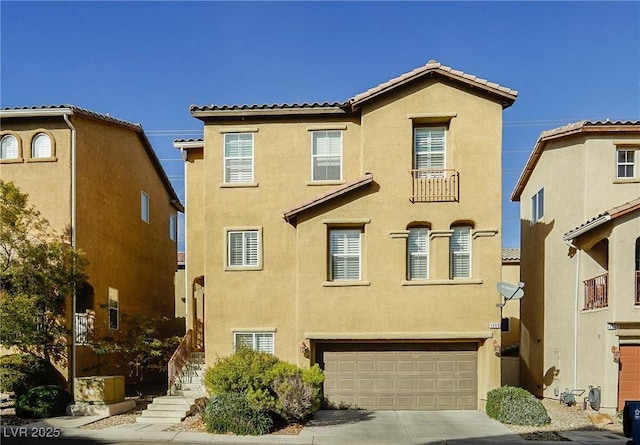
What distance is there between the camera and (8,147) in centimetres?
1733

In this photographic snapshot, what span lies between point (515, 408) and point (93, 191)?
1601cm

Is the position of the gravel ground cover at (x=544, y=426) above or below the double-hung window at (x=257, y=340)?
below

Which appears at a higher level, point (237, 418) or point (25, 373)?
point (25, 373)

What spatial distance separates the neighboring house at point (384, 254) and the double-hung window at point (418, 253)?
32 millimetres

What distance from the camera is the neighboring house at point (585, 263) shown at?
14016mm

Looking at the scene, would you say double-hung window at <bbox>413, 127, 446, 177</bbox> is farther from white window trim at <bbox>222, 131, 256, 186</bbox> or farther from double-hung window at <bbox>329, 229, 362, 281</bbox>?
white window trim at <bbox>222, 131, 256, 186</bbox>

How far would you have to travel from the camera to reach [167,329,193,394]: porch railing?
599 inches

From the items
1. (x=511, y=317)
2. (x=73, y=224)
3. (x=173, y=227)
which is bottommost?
(x=511, y=317)

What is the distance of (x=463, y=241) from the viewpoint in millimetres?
15328

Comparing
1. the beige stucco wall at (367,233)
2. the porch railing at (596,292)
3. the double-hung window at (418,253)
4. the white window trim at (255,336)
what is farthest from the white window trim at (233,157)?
the porch railing at (596,292)

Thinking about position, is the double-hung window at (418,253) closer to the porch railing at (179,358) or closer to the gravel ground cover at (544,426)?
the gravel ground cover at (544,426)

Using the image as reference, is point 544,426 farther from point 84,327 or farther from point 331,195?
point 84,327

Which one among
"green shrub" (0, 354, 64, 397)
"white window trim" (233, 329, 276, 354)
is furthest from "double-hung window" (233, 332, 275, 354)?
"green shrub" (0, 354, 64, 397)

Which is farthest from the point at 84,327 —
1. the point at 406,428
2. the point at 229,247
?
the point at 406,428
